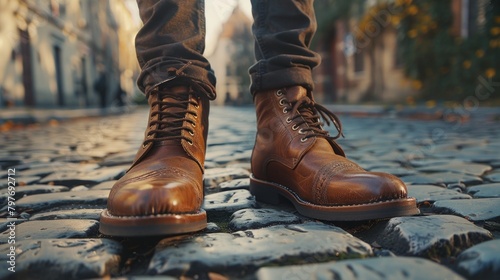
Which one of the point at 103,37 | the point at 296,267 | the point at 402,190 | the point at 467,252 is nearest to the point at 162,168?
the point at 296,267

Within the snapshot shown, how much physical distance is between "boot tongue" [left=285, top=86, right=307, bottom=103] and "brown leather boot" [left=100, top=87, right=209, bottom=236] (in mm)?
293

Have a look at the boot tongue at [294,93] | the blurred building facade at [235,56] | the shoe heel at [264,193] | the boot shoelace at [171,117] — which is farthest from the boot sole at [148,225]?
the blurred building facade at [235,56]

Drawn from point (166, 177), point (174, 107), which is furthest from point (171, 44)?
point (166, 177)

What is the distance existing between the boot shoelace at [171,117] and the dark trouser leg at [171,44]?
54mm

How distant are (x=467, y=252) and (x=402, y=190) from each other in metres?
0.28

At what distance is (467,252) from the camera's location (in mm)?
936

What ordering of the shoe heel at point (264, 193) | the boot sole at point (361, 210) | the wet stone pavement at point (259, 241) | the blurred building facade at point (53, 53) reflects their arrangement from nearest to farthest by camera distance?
the wet stone pavement at point (259, 241) → the boot sole at point (361, 210) → the shoe heel at point (264, 193) → the blurred building facade at point (53, 53)

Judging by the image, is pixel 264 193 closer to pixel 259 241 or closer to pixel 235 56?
pixel 259 241

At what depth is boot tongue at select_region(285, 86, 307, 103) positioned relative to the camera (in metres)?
1.49

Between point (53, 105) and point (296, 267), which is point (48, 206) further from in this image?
point (53, 105)

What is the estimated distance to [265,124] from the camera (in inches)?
61.2

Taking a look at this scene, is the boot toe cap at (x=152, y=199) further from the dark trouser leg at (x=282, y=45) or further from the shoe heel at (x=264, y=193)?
the dark trouser leg at (x=282, y=45)

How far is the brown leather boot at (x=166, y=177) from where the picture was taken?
3.41ft

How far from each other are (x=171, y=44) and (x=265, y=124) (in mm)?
428
